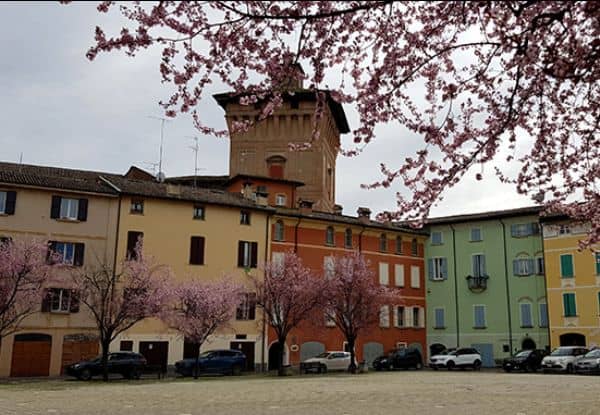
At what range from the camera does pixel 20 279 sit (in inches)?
1219

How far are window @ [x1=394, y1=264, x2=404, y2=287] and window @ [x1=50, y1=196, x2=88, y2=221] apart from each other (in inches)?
959

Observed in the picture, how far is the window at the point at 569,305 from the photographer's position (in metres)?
44.9

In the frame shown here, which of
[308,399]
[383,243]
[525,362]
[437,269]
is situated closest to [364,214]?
[383,243]

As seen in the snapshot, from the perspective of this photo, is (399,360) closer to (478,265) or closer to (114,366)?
(478,265)

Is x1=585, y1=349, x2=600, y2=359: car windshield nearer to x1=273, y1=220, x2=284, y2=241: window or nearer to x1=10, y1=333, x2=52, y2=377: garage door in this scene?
x1=273, y1=220, x2=284, y2=241: window

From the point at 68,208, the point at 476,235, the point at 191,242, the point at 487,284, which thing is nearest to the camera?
the point at 68,208

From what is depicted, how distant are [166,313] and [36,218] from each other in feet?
29.7

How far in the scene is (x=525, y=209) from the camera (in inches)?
1932

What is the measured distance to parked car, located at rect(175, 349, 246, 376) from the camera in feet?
113

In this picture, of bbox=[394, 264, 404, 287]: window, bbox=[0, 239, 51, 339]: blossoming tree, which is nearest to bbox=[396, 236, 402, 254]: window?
bbox=[394, 264, 404, 287]: window

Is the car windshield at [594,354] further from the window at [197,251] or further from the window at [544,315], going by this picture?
the window at [197,251]

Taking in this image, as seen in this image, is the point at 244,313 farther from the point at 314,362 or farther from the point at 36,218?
the point at 36,218

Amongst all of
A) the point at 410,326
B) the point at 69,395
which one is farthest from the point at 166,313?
the point at 410,326

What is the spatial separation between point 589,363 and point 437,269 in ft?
58.6
